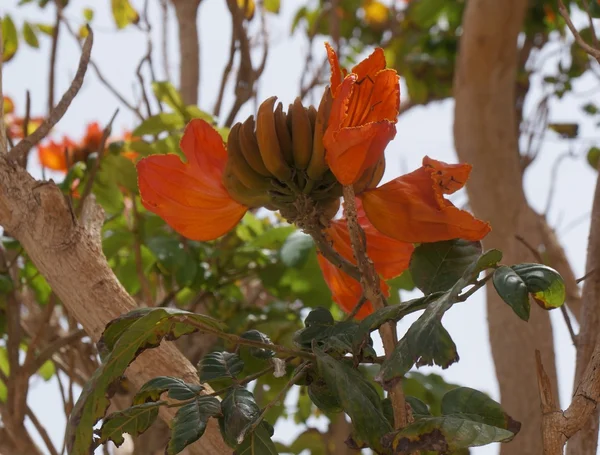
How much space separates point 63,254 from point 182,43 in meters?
0.90

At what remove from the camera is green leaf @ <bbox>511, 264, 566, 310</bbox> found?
0.36 m

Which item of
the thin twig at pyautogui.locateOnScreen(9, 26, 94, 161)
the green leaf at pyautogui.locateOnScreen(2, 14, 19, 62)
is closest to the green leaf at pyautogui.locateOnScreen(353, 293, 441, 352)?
the thin twig at pyautogui.locateOnScreen(9, 26, 94, 161)

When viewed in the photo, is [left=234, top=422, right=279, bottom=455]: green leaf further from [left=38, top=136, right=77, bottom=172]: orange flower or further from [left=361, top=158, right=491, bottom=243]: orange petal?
[left=38, top=136, right=77, bottom=172]: orange flower

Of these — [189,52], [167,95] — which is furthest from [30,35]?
[167,95]

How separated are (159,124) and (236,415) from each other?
1.62 feet

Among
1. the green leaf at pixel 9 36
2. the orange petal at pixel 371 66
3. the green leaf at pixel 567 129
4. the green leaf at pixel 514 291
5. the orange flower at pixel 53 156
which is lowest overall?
the green leaf at pixel 514 291

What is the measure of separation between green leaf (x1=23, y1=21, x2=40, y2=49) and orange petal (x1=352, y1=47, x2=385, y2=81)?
96 centimetres

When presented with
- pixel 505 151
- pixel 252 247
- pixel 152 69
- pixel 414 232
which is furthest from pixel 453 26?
pixel 414 232

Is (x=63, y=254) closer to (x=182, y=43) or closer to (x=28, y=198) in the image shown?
(x=28, y=198)

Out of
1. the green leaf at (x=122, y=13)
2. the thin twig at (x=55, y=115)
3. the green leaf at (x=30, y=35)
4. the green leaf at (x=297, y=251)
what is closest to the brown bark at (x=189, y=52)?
the green leaf at (x=122, y=13)

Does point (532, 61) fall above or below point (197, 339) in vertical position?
above

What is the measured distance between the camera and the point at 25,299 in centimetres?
114

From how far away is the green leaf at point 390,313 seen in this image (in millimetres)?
376

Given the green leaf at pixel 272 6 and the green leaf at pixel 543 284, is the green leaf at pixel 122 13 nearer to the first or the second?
the green leaf at pixel 272 6
